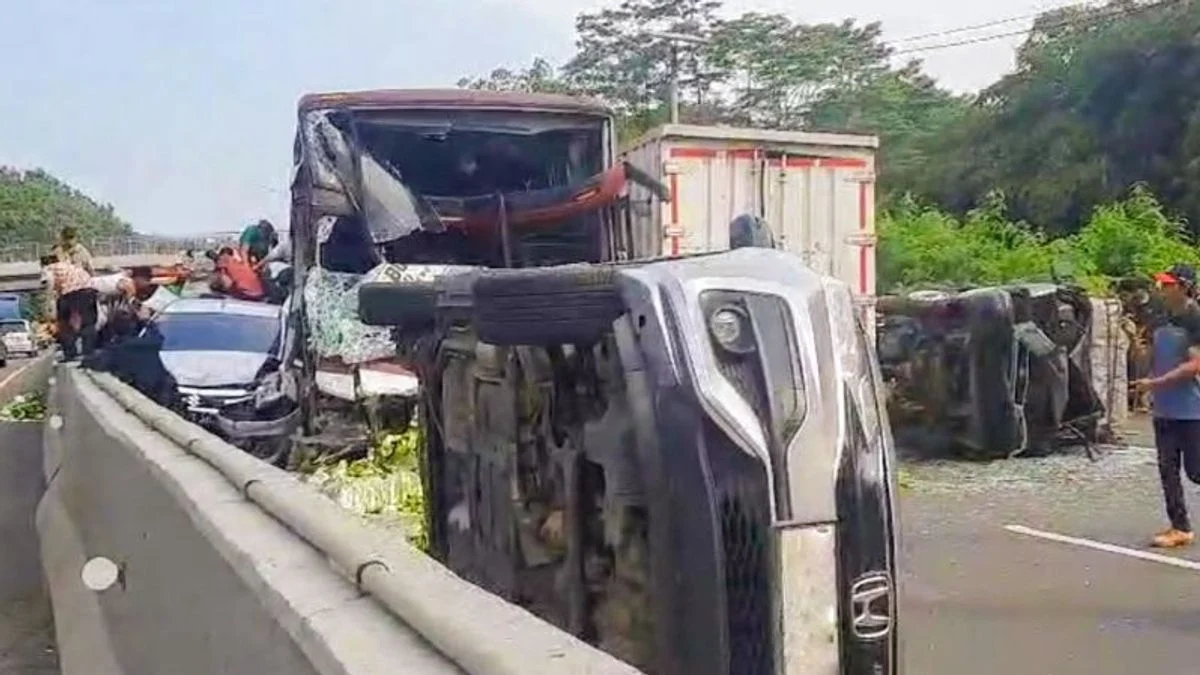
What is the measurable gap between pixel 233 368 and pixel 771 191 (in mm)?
4865

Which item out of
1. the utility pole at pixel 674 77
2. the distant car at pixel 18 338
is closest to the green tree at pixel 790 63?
the utility pole at pixel 674 77

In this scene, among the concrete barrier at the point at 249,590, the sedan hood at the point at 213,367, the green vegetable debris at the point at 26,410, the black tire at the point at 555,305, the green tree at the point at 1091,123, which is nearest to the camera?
the concrete barrier at the point at 249,590

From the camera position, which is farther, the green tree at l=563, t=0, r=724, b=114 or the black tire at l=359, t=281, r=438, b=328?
the green tree at l=563, t=0, r=724, b=114

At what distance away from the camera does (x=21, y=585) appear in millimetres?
12227

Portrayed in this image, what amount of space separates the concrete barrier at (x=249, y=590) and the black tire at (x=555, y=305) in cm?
79

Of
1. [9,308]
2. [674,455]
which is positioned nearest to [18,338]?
[9,308]

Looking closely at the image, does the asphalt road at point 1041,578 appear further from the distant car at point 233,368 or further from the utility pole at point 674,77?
the utility pole at point 674,77

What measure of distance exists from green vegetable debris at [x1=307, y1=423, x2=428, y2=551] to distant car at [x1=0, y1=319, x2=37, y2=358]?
53.2 m

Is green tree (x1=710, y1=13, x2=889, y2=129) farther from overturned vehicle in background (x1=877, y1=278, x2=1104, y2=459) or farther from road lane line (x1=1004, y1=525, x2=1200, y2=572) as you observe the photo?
road lane line (x1=1004, y1=525, x2=1200, y2=572)

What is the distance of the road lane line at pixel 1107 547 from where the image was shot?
32.7 ft

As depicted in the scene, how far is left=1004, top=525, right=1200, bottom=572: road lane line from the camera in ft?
32.7

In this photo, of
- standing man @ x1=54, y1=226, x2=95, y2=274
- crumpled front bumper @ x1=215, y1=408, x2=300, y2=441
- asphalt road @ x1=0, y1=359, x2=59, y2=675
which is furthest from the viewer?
standing man @ x1=54, y1=226, x2=95, y2=274

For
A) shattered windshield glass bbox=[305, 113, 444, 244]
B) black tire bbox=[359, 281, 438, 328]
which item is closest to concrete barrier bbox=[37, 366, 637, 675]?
black tire bbox=[359, 281, 438, 328]

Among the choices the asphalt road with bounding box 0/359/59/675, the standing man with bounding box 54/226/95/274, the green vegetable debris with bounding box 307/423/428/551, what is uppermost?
the standing man with bounding box 54/226/95/274
